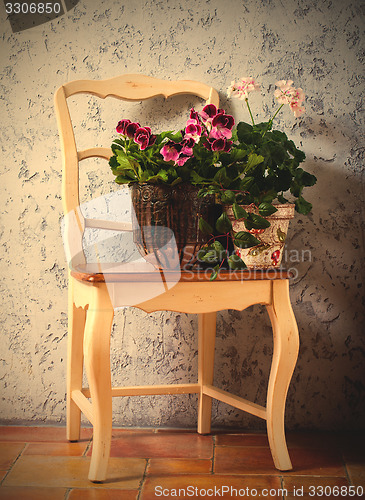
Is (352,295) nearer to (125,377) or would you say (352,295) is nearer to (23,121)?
(125,377)

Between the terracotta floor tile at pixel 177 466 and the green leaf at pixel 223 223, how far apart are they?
22.6 inches

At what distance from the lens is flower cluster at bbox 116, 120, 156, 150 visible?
3.61 feet

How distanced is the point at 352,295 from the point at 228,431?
55 centimetres

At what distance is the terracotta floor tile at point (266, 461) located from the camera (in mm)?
1209

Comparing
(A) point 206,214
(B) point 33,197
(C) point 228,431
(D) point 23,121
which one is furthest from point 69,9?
(C) point 228,431

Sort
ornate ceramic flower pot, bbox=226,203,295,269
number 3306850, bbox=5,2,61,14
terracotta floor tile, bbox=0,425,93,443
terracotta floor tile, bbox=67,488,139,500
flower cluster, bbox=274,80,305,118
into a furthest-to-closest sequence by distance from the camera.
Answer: number 3306850, bbox=5,2,61,14 < terracotta floor tile, bbox=0,425,93,443 < flower cluster, bbox=274,80,305,118 < ornate ceramic flower pot, bbox=226,203,295,269 < terracotta floor tile, bbox=67,488,139,500

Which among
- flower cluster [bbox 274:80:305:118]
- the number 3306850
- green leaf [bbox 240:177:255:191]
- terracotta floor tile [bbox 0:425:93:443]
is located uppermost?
the number 3306850

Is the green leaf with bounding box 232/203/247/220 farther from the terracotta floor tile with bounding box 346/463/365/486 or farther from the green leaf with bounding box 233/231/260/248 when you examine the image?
the terracotta floor tile with bounding box 346/463/365/486

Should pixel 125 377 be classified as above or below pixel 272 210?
below

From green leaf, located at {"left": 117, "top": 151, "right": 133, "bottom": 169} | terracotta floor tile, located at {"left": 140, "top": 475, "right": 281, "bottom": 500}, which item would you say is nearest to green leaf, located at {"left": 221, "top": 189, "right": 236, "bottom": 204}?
green leaf, located at {"left": 117, "top": 151, "right": 133, "bottom": 169}

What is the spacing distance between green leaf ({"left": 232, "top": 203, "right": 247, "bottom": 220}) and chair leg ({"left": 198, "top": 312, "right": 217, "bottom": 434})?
17.8 inches

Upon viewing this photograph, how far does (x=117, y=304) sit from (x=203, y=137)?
16.4 inches

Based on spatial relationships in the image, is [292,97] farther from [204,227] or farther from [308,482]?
[308,482]

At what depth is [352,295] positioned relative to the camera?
4.99 ft
